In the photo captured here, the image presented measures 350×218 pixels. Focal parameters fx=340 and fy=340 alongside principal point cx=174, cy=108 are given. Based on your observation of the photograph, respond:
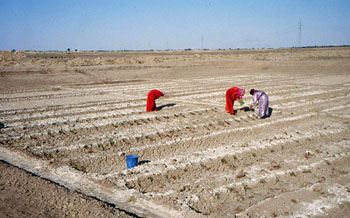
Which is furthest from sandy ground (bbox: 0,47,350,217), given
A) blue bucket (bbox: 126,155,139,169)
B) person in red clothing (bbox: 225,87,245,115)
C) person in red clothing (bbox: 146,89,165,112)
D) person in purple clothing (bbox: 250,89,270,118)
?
person in red clothing (bbox: 225,87,245,115)

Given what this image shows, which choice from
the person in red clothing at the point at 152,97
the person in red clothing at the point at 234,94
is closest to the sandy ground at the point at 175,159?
the person in red clothing at the point at 152,97

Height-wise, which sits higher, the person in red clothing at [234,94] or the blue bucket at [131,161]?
the person in red clothing at [234,94]

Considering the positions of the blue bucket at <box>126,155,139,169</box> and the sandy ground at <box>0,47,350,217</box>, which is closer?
the sandy ground at <box>0,47,350,217</box>

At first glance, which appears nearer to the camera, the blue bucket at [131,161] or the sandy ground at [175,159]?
the sandy ground at [175,159]

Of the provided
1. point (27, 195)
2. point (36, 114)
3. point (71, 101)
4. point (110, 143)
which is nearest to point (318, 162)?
point (110, 143)

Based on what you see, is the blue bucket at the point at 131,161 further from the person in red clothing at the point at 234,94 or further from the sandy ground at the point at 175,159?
the person in red clothing at the point at 234,94

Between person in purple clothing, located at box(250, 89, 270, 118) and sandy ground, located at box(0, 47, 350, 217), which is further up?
person in purple clothing, located at box(250, 89, 270, 118)

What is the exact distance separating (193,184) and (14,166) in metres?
3.82

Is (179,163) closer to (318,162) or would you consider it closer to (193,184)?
(193,184)

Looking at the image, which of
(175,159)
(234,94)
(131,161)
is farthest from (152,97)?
(131,161)

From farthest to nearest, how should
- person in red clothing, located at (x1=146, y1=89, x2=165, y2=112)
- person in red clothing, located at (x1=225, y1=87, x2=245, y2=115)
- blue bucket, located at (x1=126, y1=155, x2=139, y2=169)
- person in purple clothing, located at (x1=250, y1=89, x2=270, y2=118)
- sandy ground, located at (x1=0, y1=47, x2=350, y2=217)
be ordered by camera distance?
person in red clothing, located at (x1=146, y1=89, x2=165, y2=112) < person in red clothing, located at (x1=225, y1=87, x2=245, y2=115) < person in purple clothing, located at (x1=250, y1=89, x2=270, y2=118) < blue bucket, located at (x1=126, y1=155, x2=139, y2=169) < sandy ground, located at (x1=0, y1=47, x2=350, y2=217)

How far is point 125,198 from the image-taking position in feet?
18.7

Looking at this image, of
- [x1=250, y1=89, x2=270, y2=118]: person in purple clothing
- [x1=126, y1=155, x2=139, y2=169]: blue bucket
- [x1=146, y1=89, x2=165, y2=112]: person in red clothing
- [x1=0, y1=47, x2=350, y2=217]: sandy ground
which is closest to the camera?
[x1=0, y1=47, x2=350, y2=217]: sandy ground

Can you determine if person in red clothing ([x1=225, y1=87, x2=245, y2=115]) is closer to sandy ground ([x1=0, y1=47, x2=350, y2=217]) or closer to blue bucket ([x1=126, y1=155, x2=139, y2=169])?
sandy ground ([x1=0, y1=47, x2=350, y2=217])
